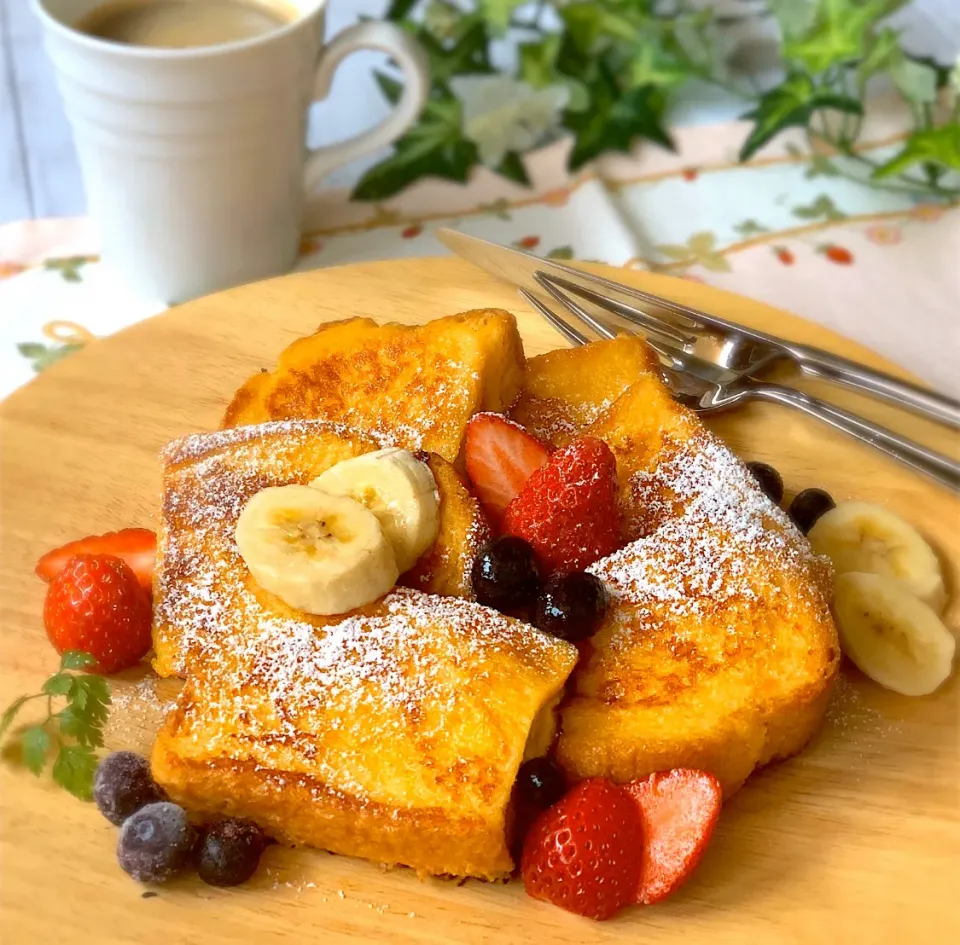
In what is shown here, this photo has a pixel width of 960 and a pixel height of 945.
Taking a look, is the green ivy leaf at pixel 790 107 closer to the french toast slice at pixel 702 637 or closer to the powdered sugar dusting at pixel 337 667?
the french toast slice at pixel 702 637

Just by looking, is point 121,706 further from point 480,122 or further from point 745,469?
point 480,122

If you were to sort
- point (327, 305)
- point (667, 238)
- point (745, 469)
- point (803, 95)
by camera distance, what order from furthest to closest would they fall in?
1. point (803, 95)
2. point (667, 238)
3. point (327, 305)
4. point (745, 469)

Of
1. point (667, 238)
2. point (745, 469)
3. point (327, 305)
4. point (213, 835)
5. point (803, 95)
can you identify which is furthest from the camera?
point (803, 95)

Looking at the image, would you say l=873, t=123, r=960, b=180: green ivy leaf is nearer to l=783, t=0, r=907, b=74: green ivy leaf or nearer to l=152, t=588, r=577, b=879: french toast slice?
l=783, t=0, r=907, b=74: green ivy leaf

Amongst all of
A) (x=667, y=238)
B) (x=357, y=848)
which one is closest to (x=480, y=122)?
(x=667, y=238)

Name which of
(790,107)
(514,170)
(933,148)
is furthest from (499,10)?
(933,148)

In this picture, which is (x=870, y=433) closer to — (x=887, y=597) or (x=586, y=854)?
(x=887, y=597)

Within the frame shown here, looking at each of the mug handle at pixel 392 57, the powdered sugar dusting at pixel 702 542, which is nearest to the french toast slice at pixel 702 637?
the powdered sugar dusting at pixel 702 542
